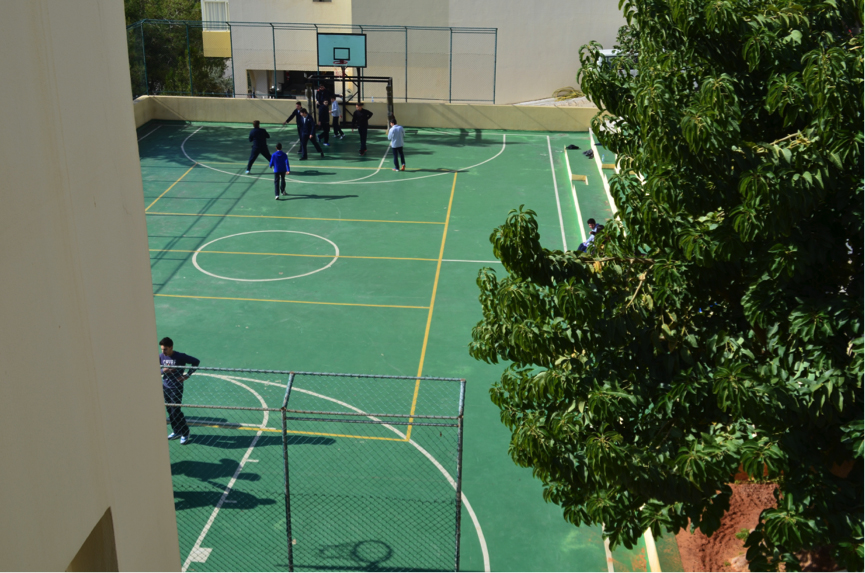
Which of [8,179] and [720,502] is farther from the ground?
[8,179]

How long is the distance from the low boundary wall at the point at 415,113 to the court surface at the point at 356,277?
1199 millimetres

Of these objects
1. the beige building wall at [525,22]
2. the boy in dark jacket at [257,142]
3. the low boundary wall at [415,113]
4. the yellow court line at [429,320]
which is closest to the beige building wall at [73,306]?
the yellow court line at [429,320]

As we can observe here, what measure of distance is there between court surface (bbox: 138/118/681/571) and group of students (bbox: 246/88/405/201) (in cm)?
48

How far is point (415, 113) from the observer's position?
33.3 metres

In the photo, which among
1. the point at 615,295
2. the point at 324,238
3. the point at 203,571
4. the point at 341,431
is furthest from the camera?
the point at 324,238

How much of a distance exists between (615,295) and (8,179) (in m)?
A: 4.63

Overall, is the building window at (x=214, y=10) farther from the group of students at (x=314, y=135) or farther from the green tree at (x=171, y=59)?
the group of students at (x=314, y=135)

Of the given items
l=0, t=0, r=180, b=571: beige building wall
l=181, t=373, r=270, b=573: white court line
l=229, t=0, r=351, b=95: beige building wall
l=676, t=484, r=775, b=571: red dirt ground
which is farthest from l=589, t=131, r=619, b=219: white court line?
l=0, t=0, r=180, b=571: beige building wall

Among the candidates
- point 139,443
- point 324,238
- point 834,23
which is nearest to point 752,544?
point 834,23

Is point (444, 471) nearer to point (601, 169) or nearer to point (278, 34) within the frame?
point (601, 169)

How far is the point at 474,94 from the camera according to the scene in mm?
39125

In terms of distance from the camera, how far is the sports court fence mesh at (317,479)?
9.92m

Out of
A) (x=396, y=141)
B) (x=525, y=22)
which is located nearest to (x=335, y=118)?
(x=396, y=141)

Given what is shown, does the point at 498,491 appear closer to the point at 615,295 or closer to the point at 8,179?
the point at 615,295
